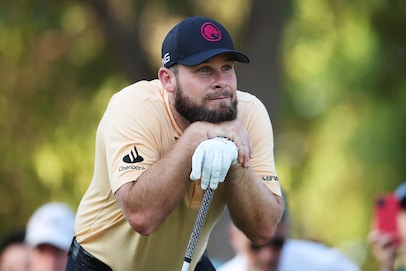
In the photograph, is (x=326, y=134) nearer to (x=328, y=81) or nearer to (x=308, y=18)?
(x=328, y=81)

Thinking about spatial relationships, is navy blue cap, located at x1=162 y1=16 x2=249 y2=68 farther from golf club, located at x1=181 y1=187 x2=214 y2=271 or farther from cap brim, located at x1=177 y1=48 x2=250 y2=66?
golf club, located at x1=181 y1=187 x2=214 y2=271

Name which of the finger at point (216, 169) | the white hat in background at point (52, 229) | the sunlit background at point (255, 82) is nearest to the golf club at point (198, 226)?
the finger at point (216, 169)

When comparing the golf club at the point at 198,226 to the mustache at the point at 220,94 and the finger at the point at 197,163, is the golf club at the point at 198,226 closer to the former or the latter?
the finger at the point at 197,163

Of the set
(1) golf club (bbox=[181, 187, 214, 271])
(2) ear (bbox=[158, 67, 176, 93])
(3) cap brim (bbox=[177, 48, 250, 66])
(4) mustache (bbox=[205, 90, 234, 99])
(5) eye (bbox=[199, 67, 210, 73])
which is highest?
(3) cap brim (bbox=[177, 48, 250, 66])

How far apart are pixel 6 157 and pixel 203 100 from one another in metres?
12.6

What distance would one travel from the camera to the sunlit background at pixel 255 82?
50.5 feet

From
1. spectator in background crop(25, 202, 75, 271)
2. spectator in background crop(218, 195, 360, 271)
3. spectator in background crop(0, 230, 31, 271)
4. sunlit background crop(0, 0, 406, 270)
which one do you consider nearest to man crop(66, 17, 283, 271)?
spectator in background crop(218, 195, 360, 271)

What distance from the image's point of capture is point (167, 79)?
20.5 ft

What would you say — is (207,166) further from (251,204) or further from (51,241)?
(51,241)

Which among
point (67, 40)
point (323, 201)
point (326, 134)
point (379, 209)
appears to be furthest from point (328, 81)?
point (379, 209)

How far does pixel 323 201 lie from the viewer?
21.1m

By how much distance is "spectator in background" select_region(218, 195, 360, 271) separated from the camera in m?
8.90

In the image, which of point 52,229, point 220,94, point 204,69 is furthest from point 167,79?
point 52,229

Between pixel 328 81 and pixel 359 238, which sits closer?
pixel 328 81
